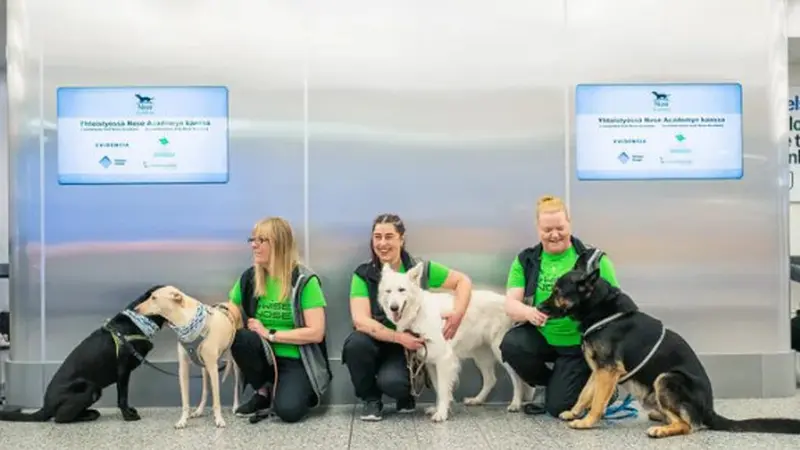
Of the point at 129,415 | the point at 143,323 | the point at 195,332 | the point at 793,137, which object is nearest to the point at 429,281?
the point at 195,332

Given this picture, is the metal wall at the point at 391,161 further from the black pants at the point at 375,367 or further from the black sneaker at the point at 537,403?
the black pants at the point at 375,367

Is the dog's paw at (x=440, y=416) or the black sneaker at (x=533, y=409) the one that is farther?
the black sneaker at (x=533, y=409)

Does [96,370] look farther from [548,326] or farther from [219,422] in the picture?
[548,326]

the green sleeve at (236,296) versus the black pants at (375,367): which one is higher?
the green sleeve at (236,296)

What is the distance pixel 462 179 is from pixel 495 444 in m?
1.67

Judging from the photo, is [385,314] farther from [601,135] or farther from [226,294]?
[601,135]

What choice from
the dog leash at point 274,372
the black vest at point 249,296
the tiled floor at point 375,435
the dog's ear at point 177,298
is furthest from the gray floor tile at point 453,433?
the dog's ear at point 177,298

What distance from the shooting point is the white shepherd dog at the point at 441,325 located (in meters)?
3.96

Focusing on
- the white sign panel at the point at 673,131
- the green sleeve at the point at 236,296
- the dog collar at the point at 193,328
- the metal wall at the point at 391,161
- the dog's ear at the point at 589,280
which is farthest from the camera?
the white sign panel at the point at 673,131

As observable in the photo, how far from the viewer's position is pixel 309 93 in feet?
15.1

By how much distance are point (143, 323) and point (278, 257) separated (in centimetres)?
77

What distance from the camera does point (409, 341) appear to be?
13.1ft

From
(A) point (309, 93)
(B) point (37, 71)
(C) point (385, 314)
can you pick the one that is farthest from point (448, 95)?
(B) point (37, 71)

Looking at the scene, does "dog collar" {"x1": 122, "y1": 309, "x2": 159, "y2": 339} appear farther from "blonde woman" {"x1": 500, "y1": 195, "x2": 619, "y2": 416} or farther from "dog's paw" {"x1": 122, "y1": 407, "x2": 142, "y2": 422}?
"blonde woman" {"x1": 500, "y1": 195, "x2": 619, "y2": 416}
